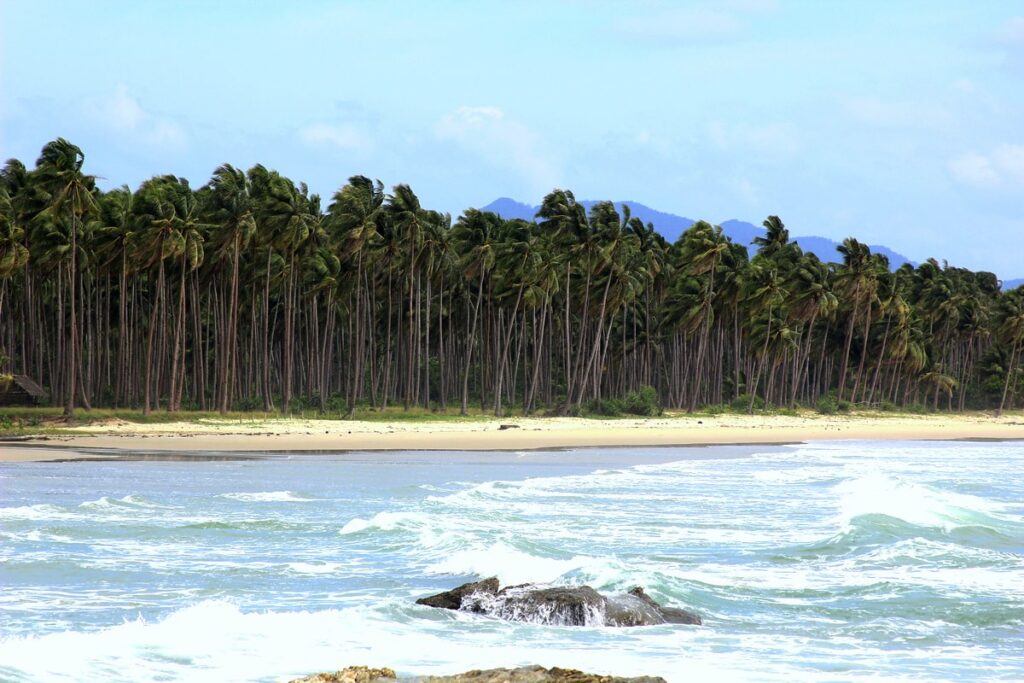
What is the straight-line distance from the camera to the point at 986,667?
11922 millimetres

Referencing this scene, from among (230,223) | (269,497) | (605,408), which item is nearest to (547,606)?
(269,497)

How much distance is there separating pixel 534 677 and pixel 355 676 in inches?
54.2

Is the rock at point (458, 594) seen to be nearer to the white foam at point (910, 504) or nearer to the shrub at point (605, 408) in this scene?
the white foam at point (910, 504)

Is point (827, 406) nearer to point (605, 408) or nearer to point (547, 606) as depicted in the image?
point (605, 408)

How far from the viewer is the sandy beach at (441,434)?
43.2 meters

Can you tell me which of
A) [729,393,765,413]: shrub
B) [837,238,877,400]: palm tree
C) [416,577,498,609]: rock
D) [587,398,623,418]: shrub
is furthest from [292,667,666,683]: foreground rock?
[837,238,877,400]: palm tree

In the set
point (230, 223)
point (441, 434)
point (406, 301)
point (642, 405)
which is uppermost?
point (230, 223)

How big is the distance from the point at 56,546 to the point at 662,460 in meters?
25.5

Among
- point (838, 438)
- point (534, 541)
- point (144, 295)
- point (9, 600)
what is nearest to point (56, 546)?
point (9, 600)

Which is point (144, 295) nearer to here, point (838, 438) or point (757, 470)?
point (838, 438)

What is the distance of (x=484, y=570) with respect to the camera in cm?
1695

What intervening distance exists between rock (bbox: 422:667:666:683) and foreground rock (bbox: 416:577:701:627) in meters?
4.18

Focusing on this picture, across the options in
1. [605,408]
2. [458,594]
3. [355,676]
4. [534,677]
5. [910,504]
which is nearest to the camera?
[534,677]

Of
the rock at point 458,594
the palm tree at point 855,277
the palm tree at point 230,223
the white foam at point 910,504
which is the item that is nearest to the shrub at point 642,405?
the palm tree at point 855,277
